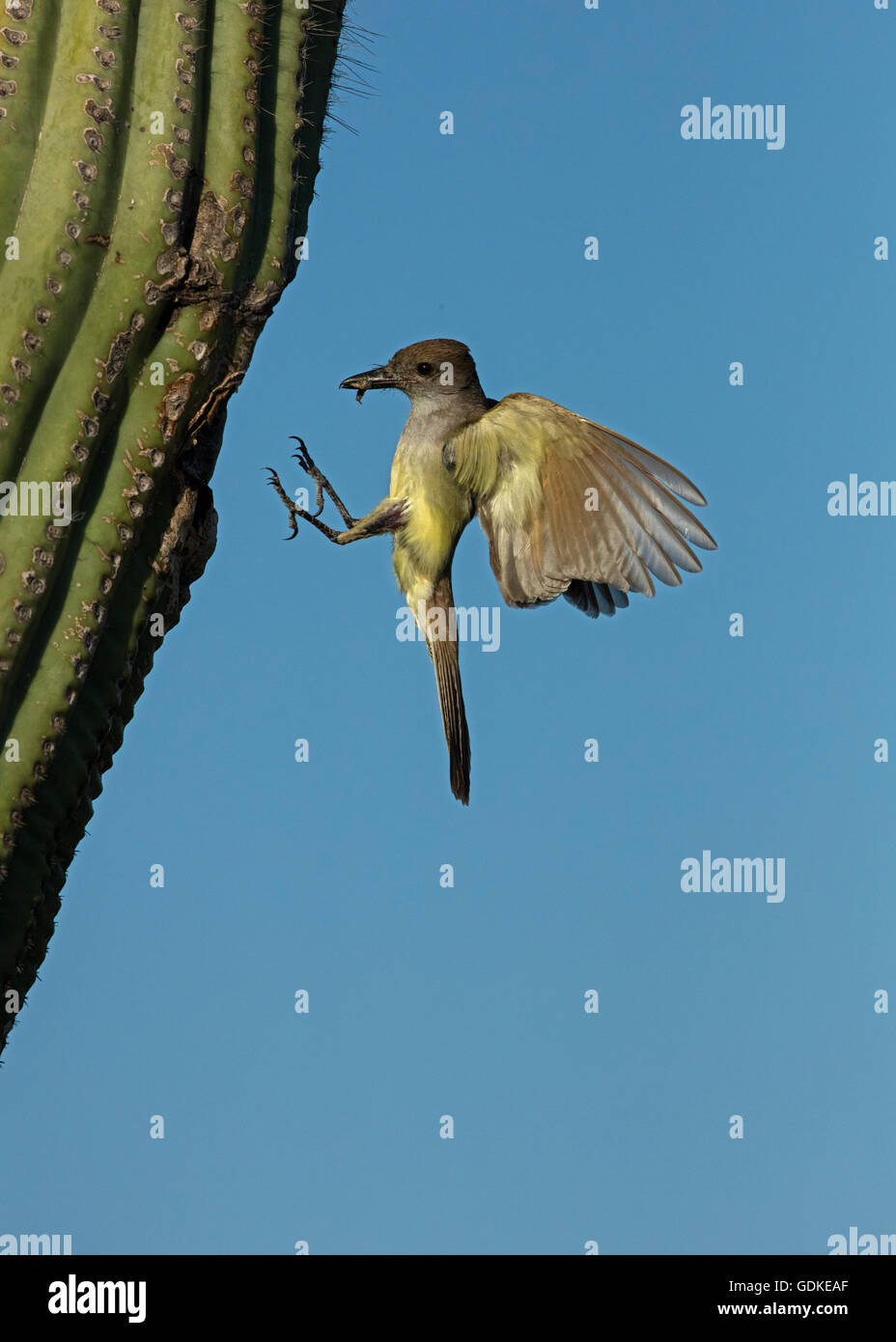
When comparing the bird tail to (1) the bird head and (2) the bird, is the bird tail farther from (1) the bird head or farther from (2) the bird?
(1) the bird head

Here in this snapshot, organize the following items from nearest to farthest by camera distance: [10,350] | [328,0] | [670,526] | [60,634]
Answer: [10,350], [60,634], [328,0], [670,526]

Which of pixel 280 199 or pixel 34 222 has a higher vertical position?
pixel 280 199

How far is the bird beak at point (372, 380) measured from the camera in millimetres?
3824

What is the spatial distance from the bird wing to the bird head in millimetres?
169

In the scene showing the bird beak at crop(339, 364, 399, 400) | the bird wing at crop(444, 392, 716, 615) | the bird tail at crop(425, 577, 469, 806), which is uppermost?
the bird beak at crop(339, 364, 399, 400)

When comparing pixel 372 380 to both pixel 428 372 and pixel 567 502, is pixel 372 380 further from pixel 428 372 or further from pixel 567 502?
pixel 567 502

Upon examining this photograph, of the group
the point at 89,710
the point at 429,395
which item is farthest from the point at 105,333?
the point at 429,395

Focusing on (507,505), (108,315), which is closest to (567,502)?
(507,505)

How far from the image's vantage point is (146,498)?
276 centimetres

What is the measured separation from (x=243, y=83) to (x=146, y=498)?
0.88 metres

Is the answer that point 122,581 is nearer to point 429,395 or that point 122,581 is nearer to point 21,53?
point 21,53

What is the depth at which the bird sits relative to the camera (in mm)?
3408

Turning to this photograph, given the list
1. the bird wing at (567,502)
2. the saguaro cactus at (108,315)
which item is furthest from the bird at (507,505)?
the saguaro cactus at (108,315)

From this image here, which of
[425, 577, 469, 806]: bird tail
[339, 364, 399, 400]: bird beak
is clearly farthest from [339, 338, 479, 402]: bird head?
[425, 577, 469, 806]: bird tail
